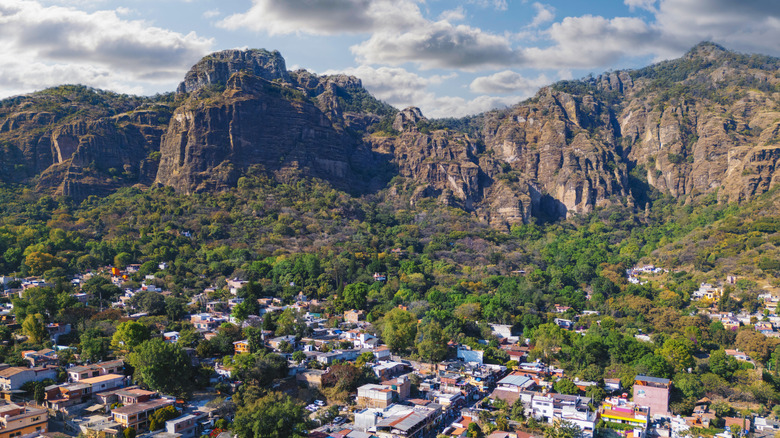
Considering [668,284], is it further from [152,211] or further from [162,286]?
[152,211]

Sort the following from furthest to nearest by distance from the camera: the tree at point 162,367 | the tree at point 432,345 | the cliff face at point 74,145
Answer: the cliff face at point 74,145 < the tree at point 432,345 < the tree at point 162,367

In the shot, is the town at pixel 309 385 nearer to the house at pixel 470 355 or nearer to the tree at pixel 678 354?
the house at pixel 470 355

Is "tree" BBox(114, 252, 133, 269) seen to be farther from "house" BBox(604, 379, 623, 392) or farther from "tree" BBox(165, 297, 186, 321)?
"house" BBox(604, 379, 623, 392)

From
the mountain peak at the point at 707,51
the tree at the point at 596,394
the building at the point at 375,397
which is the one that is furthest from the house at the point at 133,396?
the mountain peak at the point at 707,51

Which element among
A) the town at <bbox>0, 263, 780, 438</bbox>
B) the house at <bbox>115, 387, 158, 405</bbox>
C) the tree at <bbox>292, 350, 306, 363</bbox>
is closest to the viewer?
the town at <bbox>0, 263, 780, 438</bbox>

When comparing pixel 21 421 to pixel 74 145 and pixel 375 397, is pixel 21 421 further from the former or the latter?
pixel 74 145

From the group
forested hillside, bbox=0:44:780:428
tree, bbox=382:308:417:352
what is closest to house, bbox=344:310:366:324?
forested hillside, bbox=0:44:780:428

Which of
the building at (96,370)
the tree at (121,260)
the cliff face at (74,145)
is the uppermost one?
the cliff face at (74,145)
